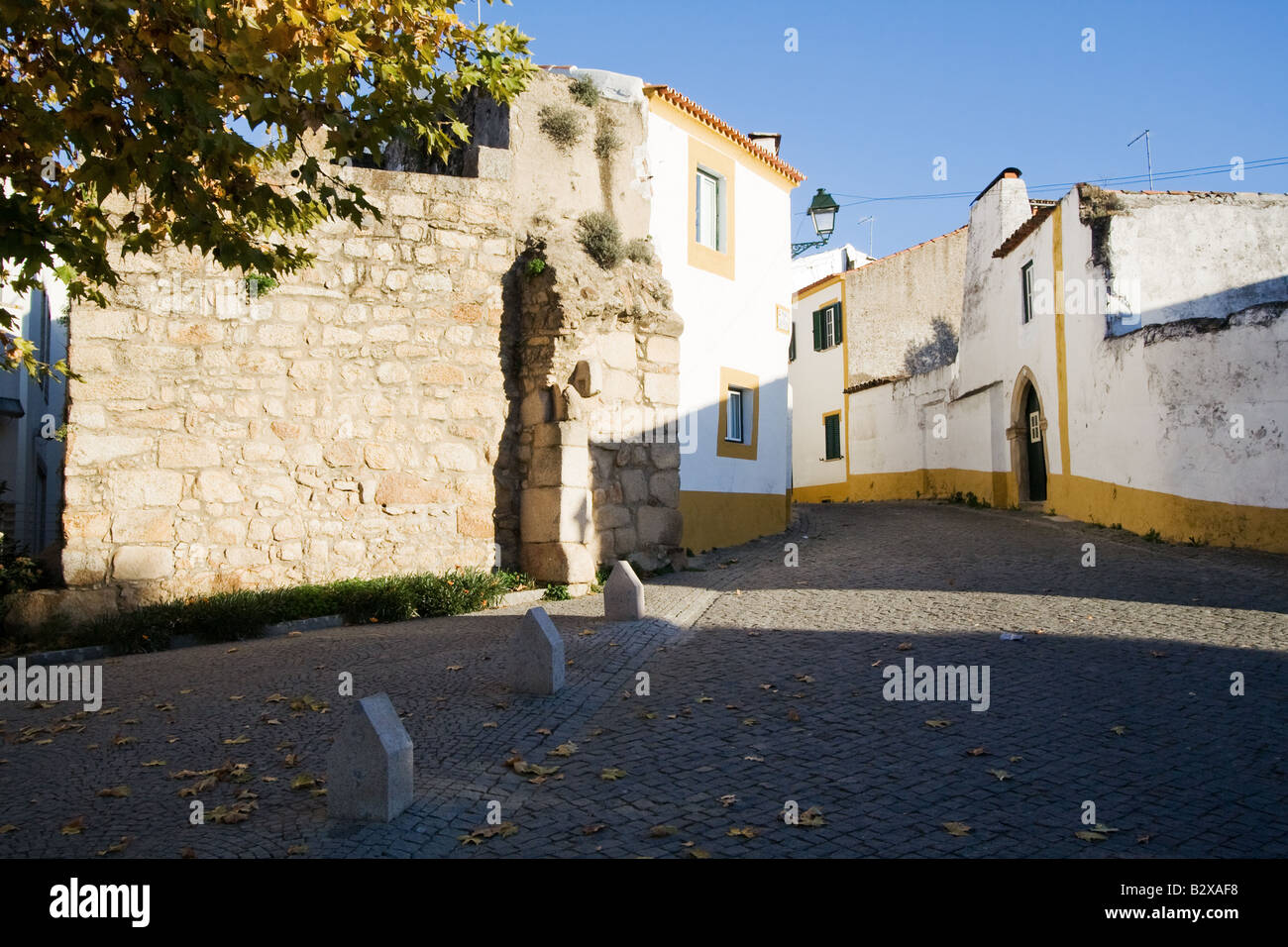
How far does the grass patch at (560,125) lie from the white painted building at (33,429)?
29.1 ft

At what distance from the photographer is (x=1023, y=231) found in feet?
62.5

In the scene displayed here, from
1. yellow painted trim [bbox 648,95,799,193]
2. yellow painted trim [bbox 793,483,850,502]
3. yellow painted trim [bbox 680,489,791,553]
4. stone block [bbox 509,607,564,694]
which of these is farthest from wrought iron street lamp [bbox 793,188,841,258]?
stone block [bbox 509,607,564,694]

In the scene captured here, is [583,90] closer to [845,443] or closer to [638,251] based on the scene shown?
[638,251]

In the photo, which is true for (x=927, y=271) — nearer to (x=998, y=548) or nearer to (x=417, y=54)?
(x=998, y=548)

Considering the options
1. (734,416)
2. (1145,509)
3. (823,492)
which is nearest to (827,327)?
(823,492)

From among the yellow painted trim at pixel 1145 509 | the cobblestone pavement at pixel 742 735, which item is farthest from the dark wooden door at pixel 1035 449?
the cobblestone pavement at pixel 742 735

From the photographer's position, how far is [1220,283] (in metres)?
15.8

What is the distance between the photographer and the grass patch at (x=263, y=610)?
8.86 meters

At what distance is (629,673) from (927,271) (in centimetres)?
2371

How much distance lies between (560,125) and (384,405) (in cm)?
502

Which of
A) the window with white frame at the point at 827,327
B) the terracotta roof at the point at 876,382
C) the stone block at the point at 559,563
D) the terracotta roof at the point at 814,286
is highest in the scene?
the terracotta roof at the point at 814,286

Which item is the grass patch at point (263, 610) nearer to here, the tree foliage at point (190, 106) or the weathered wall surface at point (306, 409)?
the weathered wall surface at point (306, 409)

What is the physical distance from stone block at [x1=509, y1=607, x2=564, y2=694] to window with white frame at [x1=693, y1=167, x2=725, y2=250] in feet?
33.2

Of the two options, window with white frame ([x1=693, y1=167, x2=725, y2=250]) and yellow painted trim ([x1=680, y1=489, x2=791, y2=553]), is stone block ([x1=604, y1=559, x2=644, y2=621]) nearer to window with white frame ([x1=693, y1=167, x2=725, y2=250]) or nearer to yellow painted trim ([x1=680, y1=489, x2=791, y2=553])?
yellow painted trim ([x1=680, y1=489, x2=791, y2=553])
